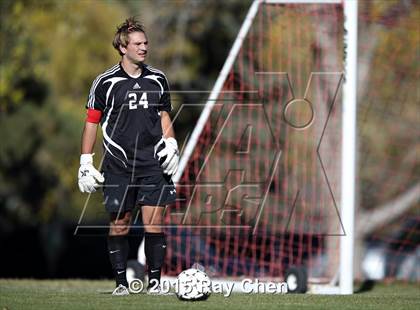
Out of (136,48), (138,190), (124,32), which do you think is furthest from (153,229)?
(124,32)

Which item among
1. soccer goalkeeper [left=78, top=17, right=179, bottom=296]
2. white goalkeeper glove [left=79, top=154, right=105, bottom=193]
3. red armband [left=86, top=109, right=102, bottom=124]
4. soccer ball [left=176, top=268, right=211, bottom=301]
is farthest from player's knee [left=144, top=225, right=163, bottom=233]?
red armband [left=86, top=109, right=102, bottom=124]

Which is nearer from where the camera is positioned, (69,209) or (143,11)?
(143,11)

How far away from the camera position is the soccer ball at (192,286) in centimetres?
752

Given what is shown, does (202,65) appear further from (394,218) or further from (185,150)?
(185,150)

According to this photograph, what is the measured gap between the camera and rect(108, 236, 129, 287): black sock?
26.9 feet

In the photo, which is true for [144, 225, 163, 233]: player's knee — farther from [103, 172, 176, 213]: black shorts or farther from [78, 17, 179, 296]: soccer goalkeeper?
[103, 172, 176, 213]: black shorts

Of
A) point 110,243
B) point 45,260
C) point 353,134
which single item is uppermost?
point 353,134

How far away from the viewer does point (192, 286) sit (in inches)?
297

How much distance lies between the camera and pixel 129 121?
27.2 feet

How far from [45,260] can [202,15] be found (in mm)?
8684

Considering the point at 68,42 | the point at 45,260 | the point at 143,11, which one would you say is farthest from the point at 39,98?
the point at 45,260

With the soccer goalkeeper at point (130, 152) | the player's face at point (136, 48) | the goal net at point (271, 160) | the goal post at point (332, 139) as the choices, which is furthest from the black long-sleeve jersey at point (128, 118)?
the goal net at point (271, 160)

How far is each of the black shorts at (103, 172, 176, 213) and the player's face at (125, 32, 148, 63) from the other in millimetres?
911

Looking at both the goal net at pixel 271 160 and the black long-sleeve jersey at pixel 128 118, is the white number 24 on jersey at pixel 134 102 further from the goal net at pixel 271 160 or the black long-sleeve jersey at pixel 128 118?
the goal net at pixel 271 160
